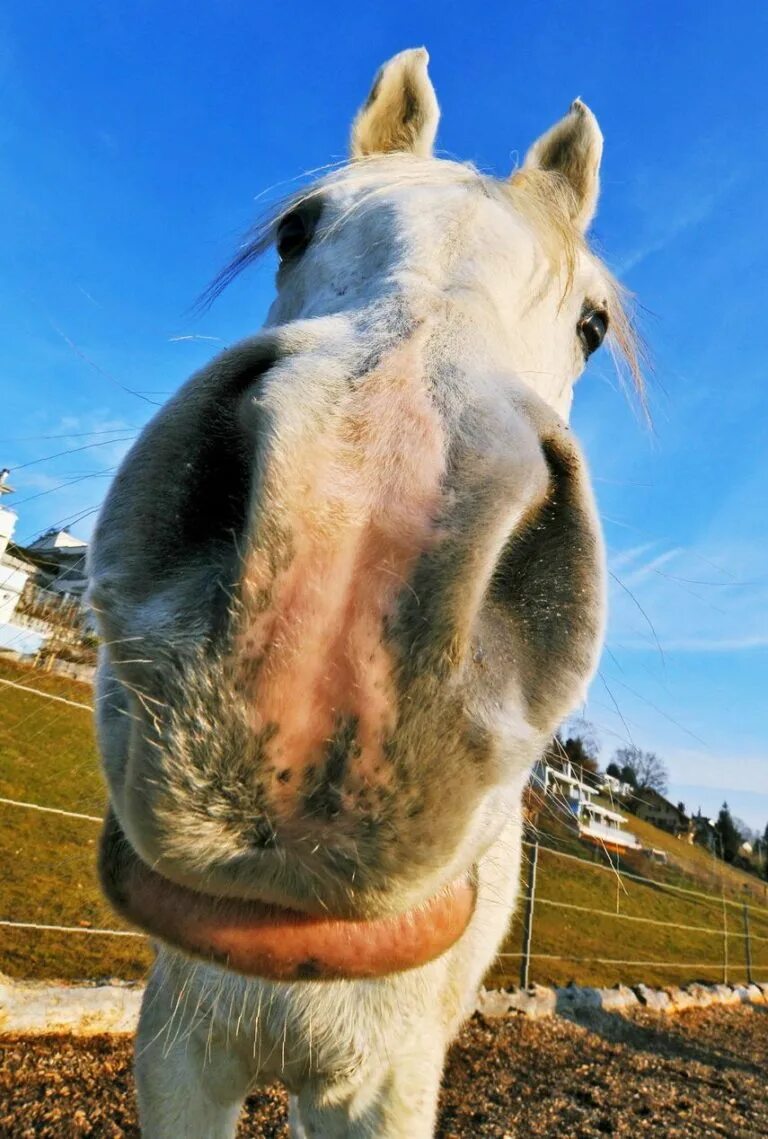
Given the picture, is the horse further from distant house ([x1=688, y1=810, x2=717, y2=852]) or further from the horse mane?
distant house ([x1=688, y1=810, x2=717, y2=852])

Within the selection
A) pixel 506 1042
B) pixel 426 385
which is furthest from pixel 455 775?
pixel 506 1042

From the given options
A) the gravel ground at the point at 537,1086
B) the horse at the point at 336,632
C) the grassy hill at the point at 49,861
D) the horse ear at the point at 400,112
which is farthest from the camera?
the grassy hill at the point at 49,861

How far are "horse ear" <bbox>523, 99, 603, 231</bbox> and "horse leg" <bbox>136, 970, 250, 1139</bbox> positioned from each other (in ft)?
10.1

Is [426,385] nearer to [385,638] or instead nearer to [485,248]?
[385,638]

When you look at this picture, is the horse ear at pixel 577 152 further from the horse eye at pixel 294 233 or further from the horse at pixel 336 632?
the horse at pixel 336 632

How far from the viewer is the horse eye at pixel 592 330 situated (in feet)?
7.01

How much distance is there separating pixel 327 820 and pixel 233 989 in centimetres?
165

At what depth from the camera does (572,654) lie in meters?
0.92

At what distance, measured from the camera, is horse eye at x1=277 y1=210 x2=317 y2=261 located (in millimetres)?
1956

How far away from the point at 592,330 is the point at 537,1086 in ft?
18.4

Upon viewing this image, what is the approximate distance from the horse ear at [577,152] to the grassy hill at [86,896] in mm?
2144

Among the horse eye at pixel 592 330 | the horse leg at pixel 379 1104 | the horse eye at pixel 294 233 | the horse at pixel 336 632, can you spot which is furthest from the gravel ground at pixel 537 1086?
the horse eye at pixel 592 330

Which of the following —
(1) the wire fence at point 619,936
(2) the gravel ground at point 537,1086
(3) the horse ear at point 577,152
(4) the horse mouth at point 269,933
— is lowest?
(2) the gravel ground at point 537,1086

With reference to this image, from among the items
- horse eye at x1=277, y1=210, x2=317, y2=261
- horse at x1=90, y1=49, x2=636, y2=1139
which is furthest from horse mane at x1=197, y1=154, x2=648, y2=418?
horse at x1=90, y1=49, x2=636, y2=1139
